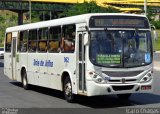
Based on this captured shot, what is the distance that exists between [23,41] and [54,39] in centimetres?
413

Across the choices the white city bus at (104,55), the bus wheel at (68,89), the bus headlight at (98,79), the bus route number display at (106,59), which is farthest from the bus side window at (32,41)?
the bus headlight at (98,79)

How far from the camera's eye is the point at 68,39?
15461 millimetres

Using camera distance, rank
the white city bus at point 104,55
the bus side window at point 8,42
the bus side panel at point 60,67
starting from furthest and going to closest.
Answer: the bus side window at point 8,42
the bus side panel at point 60,67
the white city bus at point 104,55

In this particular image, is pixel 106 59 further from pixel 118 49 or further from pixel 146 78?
pixel 146 78

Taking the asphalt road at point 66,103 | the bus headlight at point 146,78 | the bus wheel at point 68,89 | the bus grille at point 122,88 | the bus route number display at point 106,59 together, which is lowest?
the asphalt road at point 66,103

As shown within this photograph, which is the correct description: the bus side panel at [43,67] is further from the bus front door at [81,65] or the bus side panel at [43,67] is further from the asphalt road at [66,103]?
the bus front door at [81,65]

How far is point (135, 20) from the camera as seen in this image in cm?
1459

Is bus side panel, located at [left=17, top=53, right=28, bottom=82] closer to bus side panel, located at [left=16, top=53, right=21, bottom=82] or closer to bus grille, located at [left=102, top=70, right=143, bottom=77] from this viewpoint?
bus side panel, located at [left=16, top=53, right=21, bottom=82]

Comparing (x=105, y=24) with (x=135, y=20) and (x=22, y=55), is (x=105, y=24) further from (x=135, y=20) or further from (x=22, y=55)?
(x=22, y=55)

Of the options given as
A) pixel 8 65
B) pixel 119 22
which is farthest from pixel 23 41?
pixel 119 22

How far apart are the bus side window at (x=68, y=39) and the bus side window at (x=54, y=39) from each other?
17.3 inches

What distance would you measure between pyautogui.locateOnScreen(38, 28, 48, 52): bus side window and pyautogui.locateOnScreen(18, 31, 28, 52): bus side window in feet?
6.51

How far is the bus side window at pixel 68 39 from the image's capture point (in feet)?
49.5

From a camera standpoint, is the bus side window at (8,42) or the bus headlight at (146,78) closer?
the bus headlight at (146,78)
